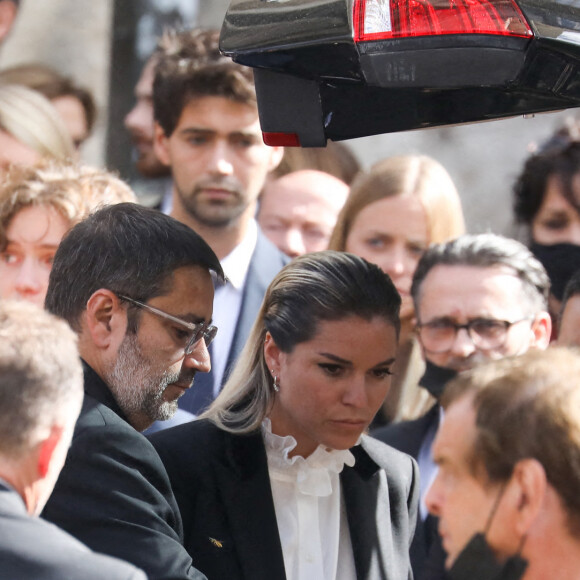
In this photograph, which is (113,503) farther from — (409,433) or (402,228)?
(402,228)

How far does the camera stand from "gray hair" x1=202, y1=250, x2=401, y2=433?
9.88ft

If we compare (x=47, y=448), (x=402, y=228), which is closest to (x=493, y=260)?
(x=402, y=228)

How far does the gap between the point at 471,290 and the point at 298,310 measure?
2.66 ft

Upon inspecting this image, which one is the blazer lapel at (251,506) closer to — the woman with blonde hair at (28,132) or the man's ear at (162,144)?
the man's ear at (162,144)

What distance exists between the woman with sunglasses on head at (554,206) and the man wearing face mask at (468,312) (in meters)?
0.33

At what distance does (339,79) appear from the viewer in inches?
104

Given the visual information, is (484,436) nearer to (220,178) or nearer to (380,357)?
(380,357)

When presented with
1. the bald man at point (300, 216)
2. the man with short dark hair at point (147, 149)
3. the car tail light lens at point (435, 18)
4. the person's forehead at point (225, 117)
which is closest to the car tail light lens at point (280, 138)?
the car tail light lens at point (435, 18)

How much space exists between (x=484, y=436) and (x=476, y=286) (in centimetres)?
167

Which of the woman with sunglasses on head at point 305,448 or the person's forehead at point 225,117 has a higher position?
the person's forehead at point 225,117

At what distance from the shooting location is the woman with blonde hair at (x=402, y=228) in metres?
4.05

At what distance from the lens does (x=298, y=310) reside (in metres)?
3.04

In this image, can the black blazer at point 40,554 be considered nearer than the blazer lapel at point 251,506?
Yes

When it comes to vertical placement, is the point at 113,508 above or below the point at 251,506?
above
